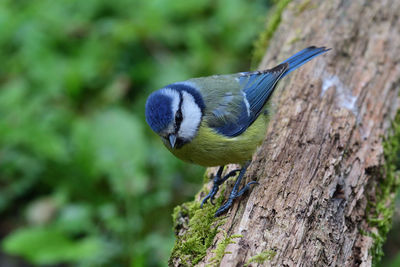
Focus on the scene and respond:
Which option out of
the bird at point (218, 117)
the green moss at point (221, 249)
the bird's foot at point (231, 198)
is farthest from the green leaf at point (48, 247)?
the green moss at point (221, 249)

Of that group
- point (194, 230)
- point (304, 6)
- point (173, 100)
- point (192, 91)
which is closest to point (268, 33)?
point (304, 6)

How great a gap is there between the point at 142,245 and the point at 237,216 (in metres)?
1.61

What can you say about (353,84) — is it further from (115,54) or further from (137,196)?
(115,54)

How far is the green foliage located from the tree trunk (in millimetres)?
1157

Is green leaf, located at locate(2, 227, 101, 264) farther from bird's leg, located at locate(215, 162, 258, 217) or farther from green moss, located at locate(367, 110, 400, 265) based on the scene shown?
green moss, located at locate(367, 110, 400, 265)

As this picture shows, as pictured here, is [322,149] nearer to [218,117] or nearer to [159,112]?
[218,117]

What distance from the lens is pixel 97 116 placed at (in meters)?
4.52

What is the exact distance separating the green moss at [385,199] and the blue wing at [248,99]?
2.62ft

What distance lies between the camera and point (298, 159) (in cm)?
269

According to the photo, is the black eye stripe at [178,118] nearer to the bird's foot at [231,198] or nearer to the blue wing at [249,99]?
the blue wing at [249,99]

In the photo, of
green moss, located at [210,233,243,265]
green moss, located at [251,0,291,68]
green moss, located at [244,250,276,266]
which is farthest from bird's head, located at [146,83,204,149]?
green moss, located at [251,0,291,68]

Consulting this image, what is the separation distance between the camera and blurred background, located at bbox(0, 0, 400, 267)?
12.9 feet

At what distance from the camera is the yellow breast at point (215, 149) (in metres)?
2.65

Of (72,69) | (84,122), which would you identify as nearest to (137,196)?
(84,122)
